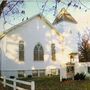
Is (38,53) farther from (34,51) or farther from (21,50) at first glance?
(21,50)

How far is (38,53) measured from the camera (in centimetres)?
4653

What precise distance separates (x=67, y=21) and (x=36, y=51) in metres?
14.8

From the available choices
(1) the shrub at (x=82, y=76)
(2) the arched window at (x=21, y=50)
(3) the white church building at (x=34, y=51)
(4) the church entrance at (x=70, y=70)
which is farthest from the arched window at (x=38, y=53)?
(1) the shrub at (x=82, y=76)

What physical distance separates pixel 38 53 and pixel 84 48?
25.8 m

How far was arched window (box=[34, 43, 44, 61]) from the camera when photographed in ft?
152

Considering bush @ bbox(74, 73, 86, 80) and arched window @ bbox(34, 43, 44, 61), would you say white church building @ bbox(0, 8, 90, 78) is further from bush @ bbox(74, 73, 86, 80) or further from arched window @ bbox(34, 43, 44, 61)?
bush @ bbox(74, 73, 86, 80)

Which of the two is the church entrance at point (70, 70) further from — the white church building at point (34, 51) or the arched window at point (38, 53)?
the arched window at point (38, 53)

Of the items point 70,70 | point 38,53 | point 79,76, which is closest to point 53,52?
point 38,53

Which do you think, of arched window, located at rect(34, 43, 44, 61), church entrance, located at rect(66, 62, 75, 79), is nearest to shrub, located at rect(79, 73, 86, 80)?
church entrance, located at rect(66, 62, 75, 79)

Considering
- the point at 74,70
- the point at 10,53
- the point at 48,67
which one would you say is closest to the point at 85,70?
the point at 74,70

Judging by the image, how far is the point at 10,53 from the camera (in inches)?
1743

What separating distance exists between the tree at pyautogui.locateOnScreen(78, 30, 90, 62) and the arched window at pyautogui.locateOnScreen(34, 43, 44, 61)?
21922mm

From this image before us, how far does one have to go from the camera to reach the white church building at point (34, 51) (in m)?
43.7

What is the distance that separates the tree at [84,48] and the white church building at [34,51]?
1841cm
